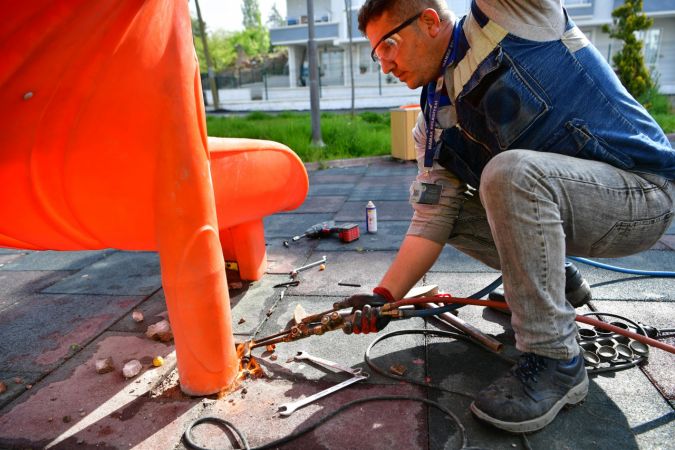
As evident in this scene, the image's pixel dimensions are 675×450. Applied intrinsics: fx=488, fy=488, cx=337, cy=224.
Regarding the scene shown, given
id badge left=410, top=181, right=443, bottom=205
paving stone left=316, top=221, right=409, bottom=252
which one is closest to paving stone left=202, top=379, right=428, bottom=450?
id badge left=410, top=181, right=443, bottom=205

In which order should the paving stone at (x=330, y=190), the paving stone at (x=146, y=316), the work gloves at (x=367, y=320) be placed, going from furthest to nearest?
1. the paving stone at (x=330, y=190)
2. the paving stone at (x=146, y=316)
3. the work gloves at (x=367, y=320)

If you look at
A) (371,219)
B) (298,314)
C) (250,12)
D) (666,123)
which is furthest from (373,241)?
(250,12)

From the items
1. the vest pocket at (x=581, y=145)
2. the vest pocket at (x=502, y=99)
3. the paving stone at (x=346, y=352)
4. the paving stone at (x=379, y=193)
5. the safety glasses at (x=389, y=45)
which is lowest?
the paving stone at (x=379, y=193)

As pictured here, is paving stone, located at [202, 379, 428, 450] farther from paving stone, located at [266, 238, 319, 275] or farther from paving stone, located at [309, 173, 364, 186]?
paving stone, located at [309, 173, 364, 186]

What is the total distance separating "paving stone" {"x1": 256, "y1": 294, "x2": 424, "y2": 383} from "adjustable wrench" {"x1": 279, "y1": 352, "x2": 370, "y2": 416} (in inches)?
1.2

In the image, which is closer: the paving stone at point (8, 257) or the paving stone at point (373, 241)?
the paving stone at point (373, 241)

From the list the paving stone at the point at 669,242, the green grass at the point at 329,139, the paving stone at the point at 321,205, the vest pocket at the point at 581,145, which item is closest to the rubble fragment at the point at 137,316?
the vest pocket at the point at 581,145

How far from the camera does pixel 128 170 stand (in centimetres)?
169

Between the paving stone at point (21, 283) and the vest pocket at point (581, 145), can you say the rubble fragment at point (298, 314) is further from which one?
the paving stone at point (21, 283)

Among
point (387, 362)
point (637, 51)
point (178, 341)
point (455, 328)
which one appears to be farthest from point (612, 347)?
point (637, 51)

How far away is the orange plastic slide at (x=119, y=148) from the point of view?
4.90 ft

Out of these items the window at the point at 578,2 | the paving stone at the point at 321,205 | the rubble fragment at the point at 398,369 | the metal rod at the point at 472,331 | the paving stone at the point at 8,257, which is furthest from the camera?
the window at the point at 578,2

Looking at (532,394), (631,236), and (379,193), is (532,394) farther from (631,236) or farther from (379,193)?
(379,193)

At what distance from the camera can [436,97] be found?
1.91m
